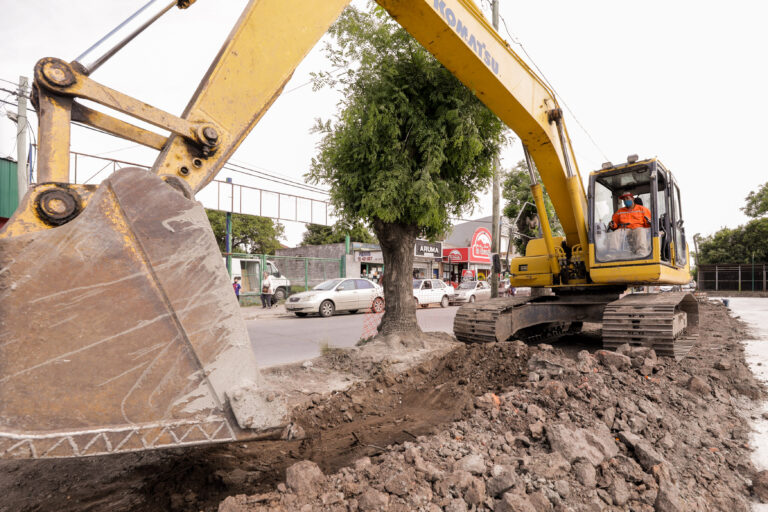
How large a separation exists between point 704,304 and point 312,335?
1526cm

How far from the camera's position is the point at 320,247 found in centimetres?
2959

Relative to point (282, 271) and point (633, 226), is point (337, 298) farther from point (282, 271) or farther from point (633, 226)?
point (633, 226)

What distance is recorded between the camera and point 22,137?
12094 mm

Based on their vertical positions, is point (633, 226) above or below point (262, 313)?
above

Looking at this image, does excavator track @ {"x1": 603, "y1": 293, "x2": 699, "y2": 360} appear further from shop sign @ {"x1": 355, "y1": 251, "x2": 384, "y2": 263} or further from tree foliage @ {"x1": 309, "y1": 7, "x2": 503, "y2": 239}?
shop sign @ {"x1": 355, "y1": 251, "x2": 384, "y2": 263}

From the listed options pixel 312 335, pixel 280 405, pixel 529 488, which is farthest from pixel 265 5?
pixel 312 335

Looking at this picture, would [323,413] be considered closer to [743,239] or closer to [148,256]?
[148,256]

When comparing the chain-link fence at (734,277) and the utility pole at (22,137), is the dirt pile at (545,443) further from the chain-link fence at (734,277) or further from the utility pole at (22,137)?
the chain-link fence at (734,277)

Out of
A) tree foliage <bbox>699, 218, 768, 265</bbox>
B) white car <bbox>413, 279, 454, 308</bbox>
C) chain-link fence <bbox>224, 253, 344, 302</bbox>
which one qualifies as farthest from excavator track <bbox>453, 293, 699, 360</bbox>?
tree foliage <bbox>699, 218, 768, 265</bbox>

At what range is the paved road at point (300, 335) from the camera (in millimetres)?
7759

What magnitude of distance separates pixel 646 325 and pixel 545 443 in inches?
141

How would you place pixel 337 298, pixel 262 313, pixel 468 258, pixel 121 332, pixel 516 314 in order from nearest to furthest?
1. pixel 121 332
2. pixel 516 314
3. pixel 337 298
4. pixel 262 313
5. pixel 468 258

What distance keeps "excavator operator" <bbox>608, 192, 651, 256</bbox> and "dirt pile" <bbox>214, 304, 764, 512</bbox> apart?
67.7 inches

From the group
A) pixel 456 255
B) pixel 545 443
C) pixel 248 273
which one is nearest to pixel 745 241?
Result: pixel 456 255
